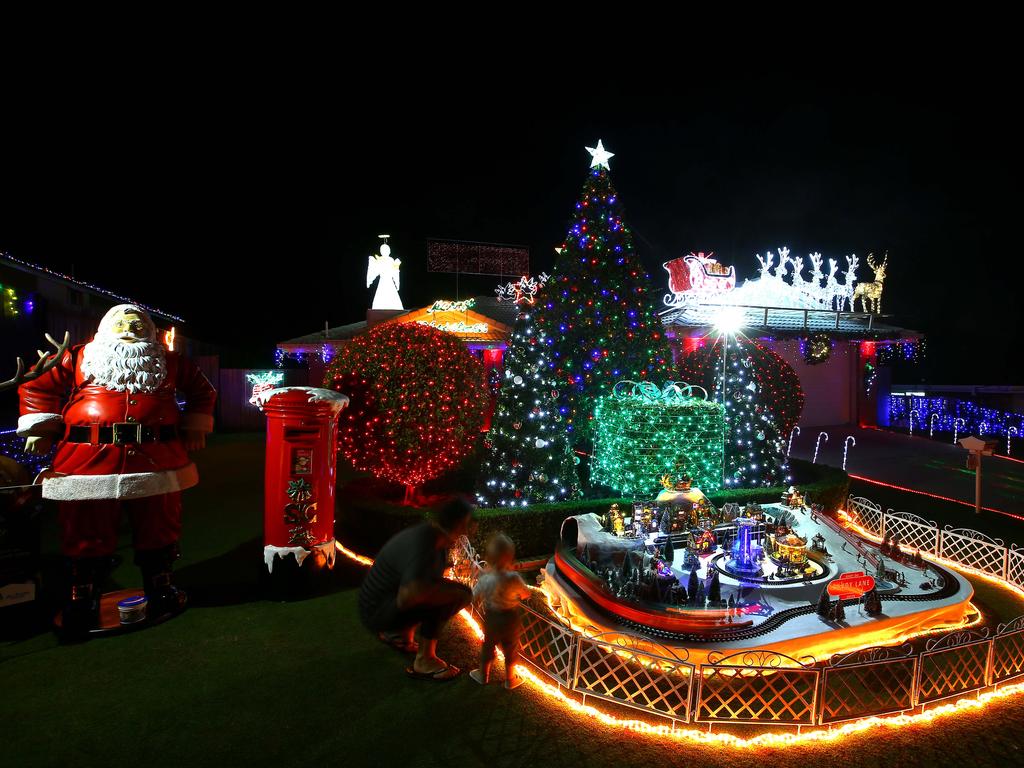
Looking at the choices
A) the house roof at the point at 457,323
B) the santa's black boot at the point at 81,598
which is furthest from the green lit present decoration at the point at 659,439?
the house roof at the point at 457,323

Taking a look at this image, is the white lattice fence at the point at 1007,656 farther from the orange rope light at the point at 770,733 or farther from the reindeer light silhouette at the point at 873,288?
the reindeer light silhouette at the point at 873,288

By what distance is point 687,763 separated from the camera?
3.46 metres

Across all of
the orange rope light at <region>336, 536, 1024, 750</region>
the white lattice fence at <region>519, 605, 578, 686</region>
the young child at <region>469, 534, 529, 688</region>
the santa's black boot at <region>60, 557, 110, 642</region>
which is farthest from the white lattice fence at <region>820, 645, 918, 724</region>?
the santa's black boot at <region>60, 557, 110, 642</region>

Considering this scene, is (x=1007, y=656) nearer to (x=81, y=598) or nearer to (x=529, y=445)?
(x=529, y=445)

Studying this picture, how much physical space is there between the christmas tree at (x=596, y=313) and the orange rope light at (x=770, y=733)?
548 centimetres

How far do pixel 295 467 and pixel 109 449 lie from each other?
1596 mm

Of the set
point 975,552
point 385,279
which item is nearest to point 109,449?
point 975,552

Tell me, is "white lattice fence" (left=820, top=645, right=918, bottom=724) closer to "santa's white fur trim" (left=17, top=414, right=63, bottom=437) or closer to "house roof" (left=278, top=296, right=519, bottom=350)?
"santa's white fur trim" (left=17, top=414, right=63, bottom=437)

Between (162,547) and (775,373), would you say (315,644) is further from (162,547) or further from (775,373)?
(775,373)

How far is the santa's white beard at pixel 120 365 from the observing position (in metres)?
4.87

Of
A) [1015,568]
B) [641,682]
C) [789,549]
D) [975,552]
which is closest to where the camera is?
[641,682]

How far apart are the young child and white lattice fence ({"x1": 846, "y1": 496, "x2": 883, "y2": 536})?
7357 millimetres

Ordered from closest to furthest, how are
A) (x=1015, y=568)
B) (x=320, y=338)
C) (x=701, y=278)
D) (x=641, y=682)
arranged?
(x=641, y=682) → (x=1015, y=568) → (x=701, y=278) → (x=320, y=338)

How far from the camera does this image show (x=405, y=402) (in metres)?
8.21
